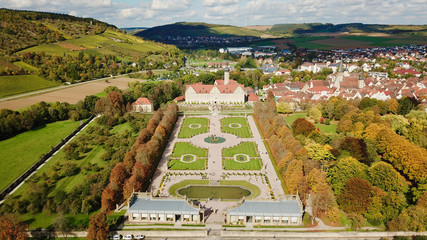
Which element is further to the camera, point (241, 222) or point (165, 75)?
point (165, 75)

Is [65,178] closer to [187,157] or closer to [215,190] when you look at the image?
[187,157]

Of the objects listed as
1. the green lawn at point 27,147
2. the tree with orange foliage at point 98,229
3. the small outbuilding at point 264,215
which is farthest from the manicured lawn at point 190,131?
the tree with orange foliage at point 98,229

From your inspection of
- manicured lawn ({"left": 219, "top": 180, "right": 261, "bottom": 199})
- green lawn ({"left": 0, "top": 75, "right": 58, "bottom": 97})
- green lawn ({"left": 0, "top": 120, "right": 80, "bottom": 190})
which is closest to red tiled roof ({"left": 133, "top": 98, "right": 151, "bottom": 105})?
green lawn ({"left": 0, "top": 120, "right": 80, "bottom": 190})

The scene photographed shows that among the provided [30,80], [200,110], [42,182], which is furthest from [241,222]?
[30,80]

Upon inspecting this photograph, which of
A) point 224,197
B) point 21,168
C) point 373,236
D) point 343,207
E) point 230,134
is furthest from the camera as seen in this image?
point 230,134

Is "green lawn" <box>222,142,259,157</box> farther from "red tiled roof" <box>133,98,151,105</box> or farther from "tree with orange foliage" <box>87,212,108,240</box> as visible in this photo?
"red tiled roof" <box>133,98,151,105</box>

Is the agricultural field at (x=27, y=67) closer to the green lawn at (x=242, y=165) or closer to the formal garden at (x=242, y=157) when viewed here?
the formal garden at (x=242, y=157)

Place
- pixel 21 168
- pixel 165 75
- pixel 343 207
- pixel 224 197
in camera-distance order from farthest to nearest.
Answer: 1. pixel 165 75
2. pixel 21 168
3. pixel 224 197
4. pixel 343 207

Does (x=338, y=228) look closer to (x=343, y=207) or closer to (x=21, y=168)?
(x=343, y=207)
